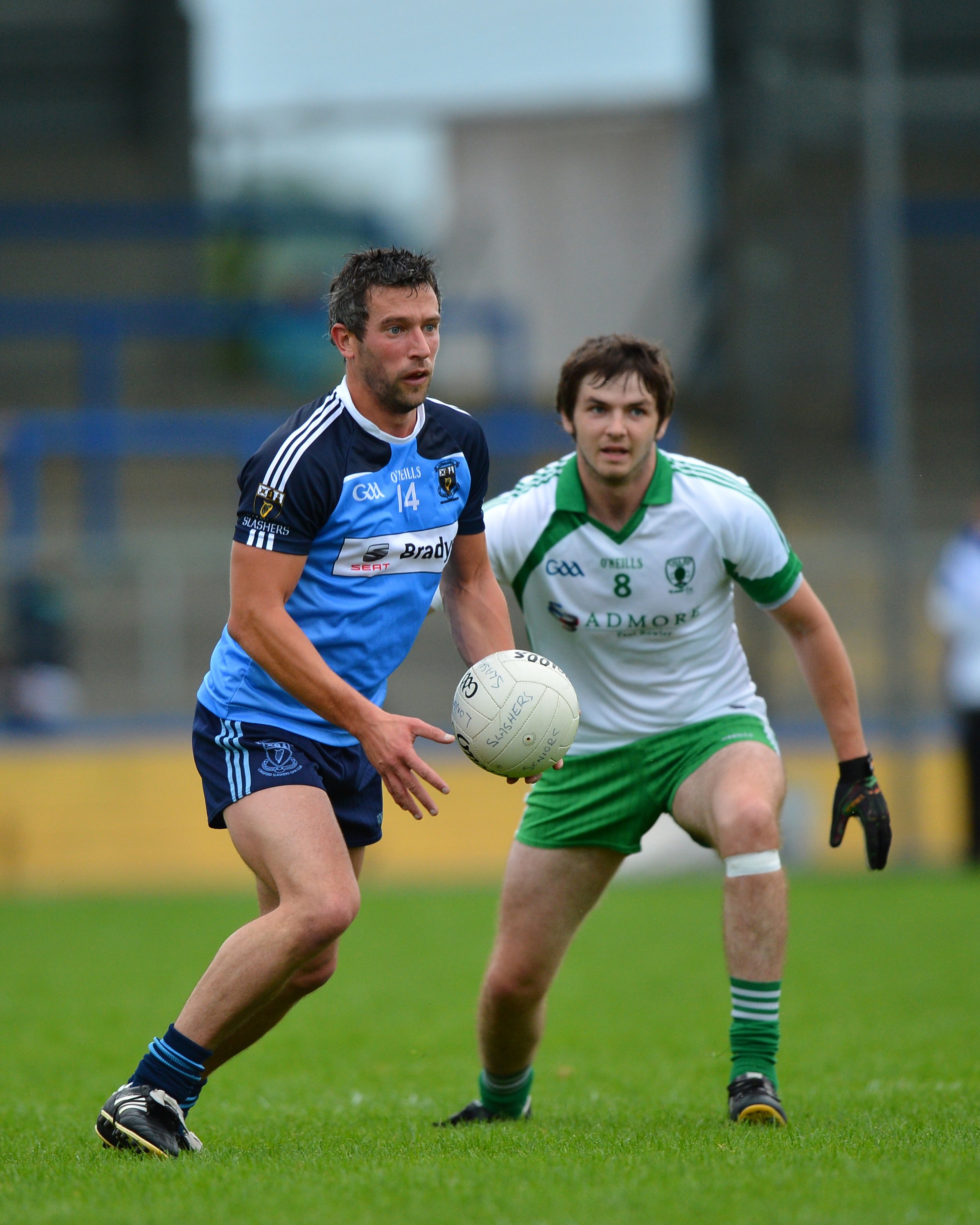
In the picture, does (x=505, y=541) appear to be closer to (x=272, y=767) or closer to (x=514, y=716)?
(x=514, y=716)

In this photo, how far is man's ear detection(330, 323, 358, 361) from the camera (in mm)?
4488

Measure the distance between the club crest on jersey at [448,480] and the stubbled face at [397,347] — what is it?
238mm

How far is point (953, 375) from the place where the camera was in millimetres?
17172

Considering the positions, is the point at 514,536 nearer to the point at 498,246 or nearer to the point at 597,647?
the point at 597,647

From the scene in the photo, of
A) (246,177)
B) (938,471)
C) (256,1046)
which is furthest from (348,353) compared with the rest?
(246,177)

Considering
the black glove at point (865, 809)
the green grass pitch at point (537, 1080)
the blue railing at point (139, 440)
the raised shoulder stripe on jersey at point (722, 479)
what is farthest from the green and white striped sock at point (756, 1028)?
the blue railing at point (139, 440)

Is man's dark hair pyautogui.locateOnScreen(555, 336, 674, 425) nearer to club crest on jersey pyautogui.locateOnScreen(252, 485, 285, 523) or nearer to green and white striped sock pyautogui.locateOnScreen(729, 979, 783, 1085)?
club crest on jersey pyautogui.locateOnScreen(252, 485, 285, 523)

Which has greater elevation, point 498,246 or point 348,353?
point 498,246

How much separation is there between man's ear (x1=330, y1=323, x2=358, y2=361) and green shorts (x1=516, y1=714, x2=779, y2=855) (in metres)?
1.54

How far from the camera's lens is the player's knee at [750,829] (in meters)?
4.73

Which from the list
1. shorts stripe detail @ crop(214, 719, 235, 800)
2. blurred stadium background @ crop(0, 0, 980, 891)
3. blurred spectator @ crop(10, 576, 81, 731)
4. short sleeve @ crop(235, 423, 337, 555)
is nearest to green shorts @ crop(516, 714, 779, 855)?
shorts stripe detail @ crop(214, 719, 235, 800)

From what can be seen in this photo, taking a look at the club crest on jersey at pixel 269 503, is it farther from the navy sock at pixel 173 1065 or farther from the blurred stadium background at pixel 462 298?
the blurred stadium background at pixel 462 298

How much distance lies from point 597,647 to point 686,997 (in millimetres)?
3156

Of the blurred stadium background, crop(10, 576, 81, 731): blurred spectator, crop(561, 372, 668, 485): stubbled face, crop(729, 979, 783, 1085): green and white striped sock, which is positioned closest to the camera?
crop(729, 979, 783, 1085): green and white striped sock
